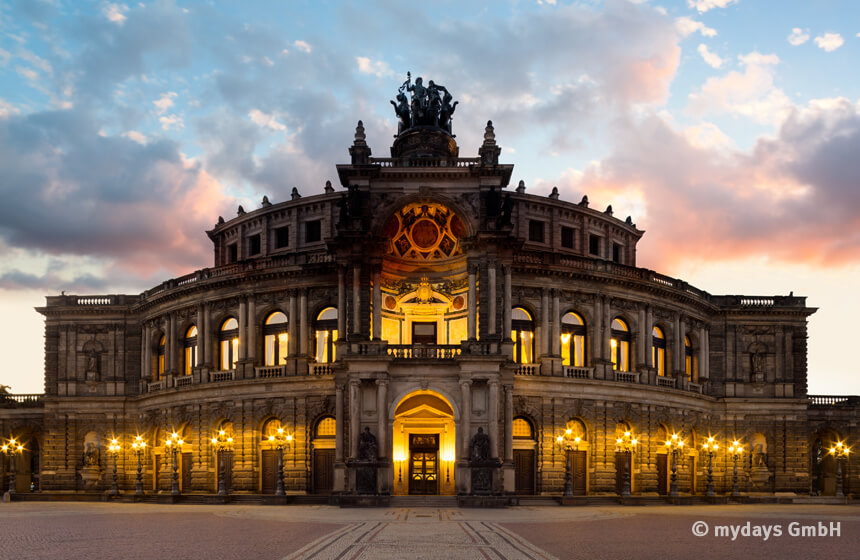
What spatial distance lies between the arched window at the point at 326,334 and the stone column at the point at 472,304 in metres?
13.3

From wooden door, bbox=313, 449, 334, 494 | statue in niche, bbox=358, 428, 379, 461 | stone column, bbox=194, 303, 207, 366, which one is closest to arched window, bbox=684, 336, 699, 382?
wooden door, bbox=313, 449, 334, 494

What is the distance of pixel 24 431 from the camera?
8075 centimetres

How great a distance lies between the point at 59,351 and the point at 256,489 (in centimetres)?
2279

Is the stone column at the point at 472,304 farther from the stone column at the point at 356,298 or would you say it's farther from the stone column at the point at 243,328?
the stone column at the point at 243,328

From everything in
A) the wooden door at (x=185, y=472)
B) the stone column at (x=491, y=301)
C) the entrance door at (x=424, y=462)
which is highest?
the stone column at (x=491, y=301)

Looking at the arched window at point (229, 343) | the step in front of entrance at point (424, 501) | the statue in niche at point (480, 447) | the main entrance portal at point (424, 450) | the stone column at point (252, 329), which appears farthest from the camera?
the arched window at point (229, 343)

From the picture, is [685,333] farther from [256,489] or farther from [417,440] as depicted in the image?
[256,489]

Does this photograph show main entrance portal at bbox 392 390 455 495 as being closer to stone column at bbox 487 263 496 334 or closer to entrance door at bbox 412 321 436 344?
entrance door at bbox 412 321 436 344

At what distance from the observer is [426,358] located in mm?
57469

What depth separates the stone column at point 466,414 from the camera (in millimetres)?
56219

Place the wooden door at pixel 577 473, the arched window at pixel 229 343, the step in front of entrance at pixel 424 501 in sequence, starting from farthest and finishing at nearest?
the arched window at pixel 229 343
the wooden door at pixel 577 473
the step in front of entrance at pixel 424 501

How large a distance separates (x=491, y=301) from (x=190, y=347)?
28.2 metres

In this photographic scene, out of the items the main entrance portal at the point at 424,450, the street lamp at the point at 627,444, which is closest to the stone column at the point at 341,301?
the main entrance portal at the point at 424,450

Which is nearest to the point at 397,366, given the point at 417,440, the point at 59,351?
the point at 417,440
